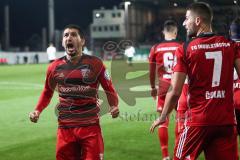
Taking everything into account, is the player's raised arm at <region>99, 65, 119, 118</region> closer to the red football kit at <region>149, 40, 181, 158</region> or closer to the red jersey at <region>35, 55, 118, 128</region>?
the red jersey at <region>35, 55, 118, 128</region>

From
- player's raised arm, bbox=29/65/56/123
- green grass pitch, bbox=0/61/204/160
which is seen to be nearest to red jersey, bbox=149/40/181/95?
green grass pitch, bbox=0/61/204/160

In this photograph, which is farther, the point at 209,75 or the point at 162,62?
the point at 162,62

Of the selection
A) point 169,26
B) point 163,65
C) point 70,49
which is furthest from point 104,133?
point 70,49

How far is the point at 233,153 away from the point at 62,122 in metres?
1.98

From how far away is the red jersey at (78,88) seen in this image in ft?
18.2

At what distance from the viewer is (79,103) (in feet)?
18.3

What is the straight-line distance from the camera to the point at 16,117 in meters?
13.6

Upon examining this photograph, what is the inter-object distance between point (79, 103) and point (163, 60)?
3137 millimetres

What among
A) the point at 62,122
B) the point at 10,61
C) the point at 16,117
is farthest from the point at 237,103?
the point at 10,61

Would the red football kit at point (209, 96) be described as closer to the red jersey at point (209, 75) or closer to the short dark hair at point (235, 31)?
the red jersey at point (209, 75)

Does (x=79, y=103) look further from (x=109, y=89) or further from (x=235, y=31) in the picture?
(x=235, y=31)

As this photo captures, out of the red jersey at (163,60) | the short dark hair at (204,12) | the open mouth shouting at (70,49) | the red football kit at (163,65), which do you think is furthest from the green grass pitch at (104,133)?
the short dark hair at (204,12)

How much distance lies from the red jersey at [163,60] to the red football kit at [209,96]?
140 inches

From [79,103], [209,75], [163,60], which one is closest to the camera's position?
[209,75]
